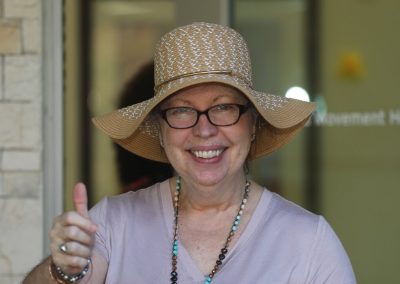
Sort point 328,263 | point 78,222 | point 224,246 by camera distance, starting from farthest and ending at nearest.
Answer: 1. point 224,246
2. point 328,263
3. point 78,222

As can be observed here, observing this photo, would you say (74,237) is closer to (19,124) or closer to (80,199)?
(80,199)

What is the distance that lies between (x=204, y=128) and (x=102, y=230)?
0.42 m

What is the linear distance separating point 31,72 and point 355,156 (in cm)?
210

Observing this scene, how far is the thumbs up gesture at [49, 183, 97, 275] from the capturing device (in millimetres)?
1749

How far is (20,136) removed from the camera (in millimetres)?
3482

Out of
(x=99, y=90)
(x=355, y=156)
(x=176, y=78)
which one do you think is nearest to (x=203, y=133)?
(x=176, y=78)

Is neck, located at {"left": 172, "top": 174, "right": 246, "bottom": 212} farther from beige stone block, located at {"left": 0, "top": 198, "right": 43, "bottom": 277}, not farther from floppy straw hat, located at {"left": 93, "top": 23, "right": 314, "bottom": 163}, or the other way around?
beige stone block, located at {"left": 0, "top": 198, "right": 43, "bottom": 277}

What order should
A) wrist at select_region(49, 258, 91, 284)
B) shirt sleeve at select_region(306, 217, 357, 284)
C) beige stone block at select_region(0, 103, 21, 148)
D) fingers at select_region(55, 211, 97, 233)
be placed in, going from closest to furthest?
fingers at select_region(55, 211, 97, 233) < wrist at select_region(49, 258, 91, 284) < shirt sleeve at select_region(306, 217, 357, 284) < beige stone block at select_region(0, 103, 21, 148)

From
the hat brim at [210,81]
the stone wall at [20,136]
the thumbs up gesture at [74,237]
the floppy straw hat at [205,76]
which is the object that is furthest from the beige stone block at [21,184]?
the thumbs up gesture at [74,237]

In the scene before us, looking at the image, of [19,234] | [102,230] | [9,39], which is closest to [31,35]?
[9,39]

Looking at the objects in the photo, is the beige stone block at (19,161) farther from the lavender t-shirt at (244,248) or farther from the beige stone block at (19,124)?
the lavender t-shirt at (244,248)

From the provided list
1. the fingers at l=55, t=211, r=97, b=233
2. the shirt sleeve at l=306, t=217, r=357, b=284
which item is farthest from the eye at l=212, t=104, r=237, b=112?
the fingers at l=55, t=211, r=97, b=233

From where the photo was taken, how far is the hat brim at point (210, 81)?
6.79 feet

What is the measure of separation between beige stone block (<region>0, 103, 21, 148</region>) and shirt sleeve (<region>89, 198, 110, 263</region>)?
4.44ft
